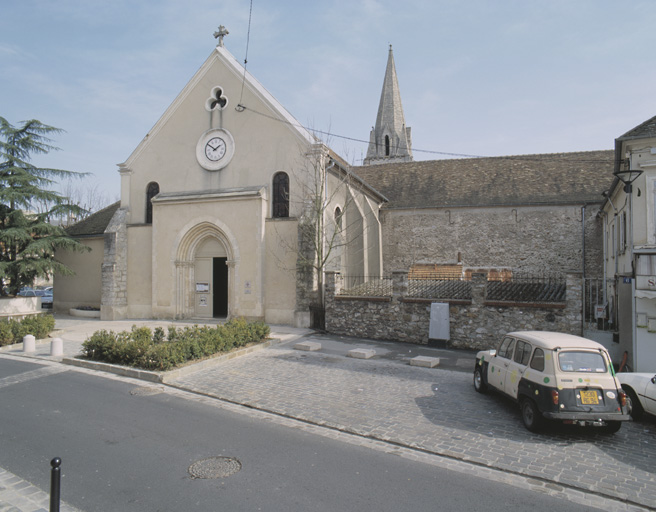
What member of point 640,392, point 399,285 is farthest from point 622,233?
point 640,392

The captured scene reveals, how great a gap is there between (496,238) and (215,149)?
16.0 meters

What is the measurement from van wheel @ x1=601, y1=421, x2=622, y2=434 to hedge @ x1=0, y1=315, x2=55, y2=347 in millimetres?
16604

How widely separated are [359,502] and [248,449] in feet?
6.86

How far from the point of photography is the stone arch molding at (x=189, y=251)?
65.8ft

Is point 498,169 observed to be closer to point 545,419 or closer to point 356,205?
point 356,205

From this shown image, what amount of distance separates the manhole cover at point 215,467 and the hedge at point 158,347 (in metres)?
5.46

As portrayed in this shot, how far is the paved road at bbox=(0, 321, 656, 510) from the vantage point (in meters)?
5.79

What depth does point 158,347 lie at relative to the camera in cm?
1110

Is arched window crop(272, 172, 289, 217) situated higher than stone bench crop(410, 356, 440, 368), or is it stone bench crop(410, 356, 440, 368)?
arched window crop(272, 172, 289, 217)

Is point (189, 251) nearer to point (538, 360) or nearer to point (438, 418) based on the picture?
point (438, 418)

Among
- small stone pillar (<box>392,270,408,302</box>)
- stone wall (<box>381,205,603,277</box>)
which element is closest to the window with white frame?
small stone pillar (<box>392,270,408,302</box>)

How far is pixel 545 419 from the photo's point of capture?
23.2 ft

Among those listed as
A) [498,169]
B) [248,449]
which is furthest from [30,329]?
[498,169]

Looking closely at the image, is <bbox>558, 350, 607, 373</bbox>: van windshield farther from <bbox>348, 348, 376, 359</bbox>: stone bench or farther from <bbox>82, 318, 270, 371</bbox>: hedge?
<bbox>82, 318, 270, 371</bbox>: hedge
